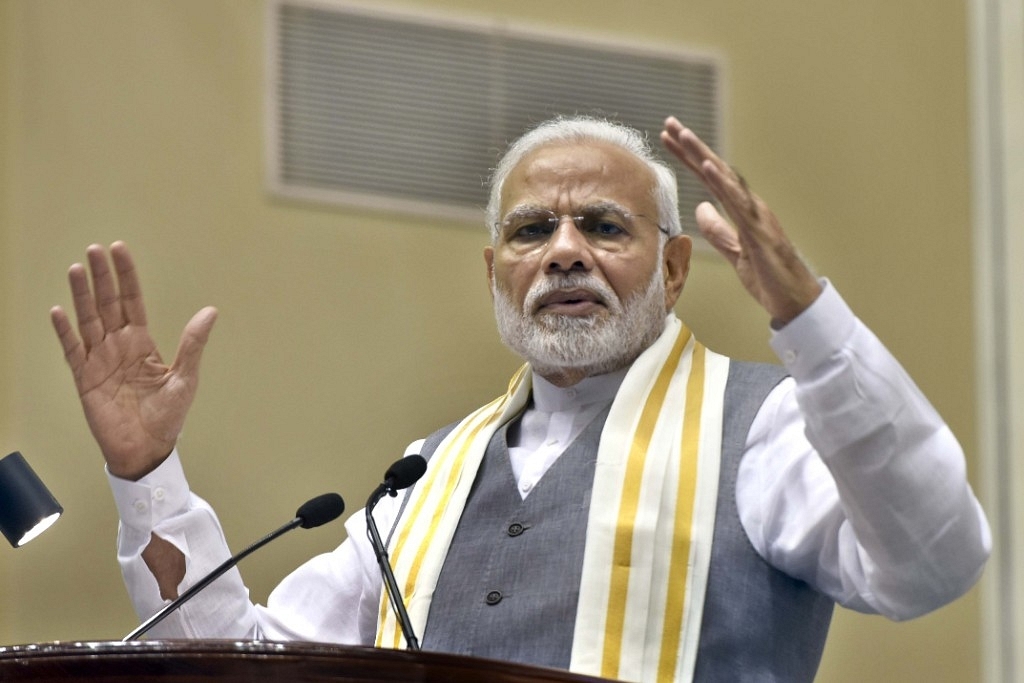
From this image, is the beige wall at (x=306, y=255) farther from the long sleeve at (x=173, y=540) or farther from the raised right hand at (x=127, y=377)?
the raised right hand at (x=127, y=377)

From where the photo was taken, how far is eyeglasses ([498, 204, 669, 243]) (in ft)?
12.3

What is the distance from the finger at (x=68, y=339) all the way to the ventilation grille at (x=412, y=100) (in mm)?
2705

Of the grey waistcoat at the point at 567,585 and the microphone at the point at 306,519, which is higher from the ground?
the microphone at the point at 306,519

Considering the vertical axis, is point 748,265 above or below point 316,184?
above

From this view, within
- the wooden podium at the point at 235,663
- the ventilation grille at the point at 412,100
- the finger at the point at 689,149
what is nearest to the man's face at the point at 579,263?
the finger at the point at 689,149

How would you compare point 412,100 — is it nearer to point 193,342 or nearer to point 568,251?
point 568,251

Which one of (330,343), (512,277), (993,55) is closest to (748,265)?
(512,277)

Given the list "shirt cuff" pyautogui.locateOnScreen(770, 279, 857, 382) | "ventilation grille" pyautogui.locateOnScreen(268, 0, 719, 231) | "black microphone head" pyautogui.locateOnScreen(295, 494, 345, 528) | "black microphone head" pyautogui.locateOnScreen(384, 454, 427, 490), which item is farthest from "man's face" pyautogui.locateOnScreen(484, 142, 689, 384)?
"ventilation grille" pyautogui.locateOnScreen(268, 0, 719, 231)

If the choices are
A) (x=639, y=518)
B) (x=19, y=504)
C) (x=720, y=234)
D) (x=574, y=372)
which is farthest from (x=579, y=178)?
(x=19, y=504)

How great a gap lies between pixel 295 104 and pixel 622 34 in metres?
1.29

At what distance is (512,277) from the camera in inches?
150

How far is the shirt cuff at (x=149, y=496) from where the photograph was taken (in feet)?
11.3

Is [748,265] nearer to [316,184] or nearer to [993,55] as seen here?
[316,184]

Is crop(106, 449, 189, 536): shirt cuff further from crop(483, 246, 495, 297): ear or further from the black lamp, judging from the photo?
crop(483, 246, 495, 297): ear
